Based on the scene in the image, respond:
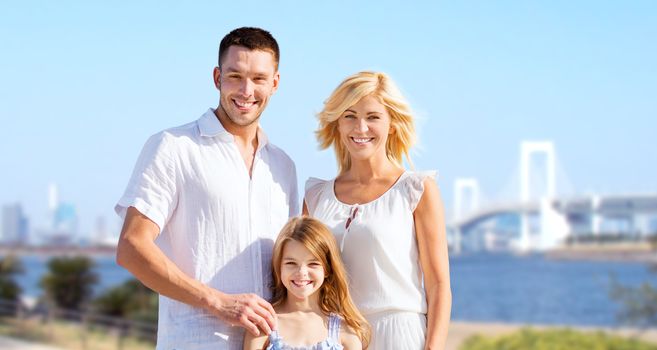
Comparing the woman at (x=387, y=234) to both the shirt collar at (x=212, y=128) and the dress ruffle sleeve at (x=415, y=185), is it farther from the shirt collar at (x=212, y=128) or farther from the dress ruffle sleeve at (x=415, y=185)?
the shirt collar at (x=212, y=128)

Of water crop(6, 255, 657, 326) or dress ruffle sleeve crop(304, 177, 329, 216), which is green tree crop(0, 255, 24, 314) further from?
dress ruffle sleeve crop(304, 177, 329, 216)

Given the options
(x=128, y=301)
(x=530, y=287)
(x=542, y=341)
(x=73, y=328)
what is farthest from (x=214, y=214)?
(x=530, y=287)

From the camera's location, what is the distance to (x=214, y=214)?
1832 millimetres

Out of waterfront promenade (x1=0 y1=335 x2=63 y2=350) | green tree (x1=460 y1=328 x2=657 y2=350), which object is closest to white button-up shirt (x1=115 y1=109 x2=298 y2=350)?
green tree (x1=460 y1=328 x2=657 y2=350)

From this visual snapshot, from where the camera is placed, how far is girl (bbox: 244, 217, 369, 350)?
6.02ft

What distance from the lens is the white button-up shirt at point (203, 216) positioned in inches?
70.6

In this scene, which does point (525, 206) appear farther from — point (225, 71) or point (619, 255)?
point (225, 71)

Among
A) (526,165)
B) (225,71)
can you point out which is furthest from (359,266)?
(526,165)

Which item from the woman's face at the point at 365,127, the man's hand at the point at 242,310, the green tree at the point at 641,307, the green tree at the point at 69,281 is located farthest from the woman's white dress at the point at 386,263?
the green tree at the point at 69,281

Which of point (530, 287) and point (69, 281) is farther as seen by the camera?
point (530, 287)

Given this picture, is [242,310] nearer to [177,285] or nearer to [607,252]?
[177,285]

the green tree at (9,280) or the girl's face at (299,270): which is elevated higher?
the green tree at (9,280)

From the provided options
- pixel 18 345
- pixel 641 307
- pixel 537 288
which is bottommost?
pixel 18 345

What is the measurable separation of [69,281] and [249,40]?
18.9 m
